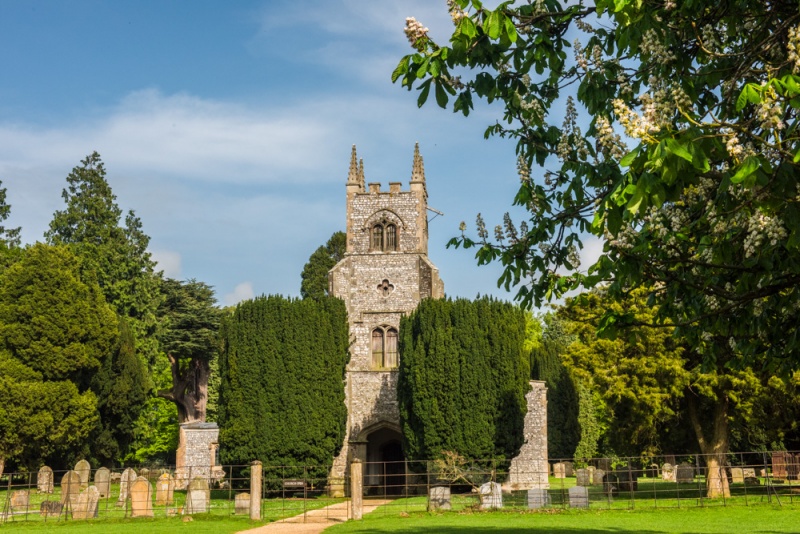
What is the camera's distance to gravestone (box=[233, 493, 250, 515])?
25.6m

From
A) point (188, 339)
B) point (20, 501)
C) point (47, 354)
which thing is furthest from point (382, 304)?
point (188, 339)

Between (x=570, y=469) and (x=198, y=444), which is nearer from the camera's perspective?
(x=198, y=444)

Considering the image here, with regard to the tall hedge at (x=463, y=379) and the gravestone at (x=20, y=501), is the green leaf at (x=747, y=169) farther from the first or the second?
the tall hedge at (x=463, y=379)

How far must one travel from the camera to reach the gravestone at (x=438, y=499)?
2567cm

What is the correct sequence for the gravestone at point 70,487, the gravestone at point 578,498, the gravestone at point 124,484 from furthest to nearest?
the gravestone at point 124,484 < the gravestone at point 578,498 < the gravestone at point 70,487

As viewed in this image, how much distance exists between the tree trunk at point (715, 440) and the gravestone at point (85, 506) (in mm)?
19352

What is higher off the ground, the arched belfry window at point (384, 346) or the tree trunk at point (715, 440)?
the arched belfry window at point (384, 346)

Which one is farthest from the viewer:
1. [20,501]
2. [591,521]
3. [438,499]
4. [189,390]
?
[189,390]

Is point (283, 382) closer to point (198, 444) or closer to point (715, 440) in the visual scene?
point (198, 444)

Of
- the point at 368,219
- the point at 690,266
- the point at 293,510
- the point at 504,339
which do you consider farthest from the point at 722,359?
the point at 690,266

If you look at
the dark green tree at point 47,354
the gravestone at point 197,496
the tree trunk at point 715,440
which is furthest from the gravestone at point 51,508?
the tree trunk at point 715,440

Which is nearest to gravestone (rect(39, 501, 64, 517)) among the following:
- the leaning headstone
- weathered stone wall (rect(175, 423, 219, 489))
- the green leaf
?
the leaning headstone

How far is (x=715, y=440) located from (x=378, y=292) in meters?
16.3

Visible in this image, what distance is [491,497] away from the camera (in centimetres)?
2616
